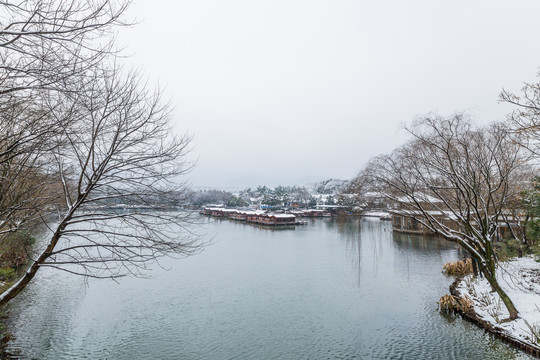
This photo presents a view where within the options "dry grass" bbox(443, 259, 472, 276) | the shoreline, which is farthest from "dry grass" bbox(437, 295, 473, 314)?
"dry grass" bbox(443, 259, 472, 276)

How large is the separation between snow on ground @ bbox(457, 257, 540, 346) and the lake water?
562mm

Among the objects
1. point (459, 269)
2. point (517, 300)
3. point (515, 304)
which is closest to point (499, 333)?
point (515, 304)

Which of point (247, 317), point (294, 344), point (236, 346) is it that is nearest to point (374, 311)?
point (294, 344)

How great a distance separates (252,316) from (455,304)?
685cm

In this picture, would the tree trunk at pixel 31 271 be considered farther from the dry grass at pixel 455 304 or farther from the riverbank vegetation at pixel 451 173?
the dry grass at pixel 455 304

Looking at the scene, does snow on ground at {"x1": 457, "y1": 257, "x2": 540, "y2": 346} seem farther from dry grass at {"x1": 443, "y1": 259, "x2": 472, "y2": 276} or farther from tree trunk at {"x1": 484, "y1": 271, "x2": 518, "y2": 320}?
dry grass at {"x1": 443, "y1": 259, "x2": 472, "y2": 276}

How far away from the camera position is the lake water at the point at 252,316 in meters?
8.07

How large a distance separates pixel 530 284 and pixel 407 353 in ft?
19.2

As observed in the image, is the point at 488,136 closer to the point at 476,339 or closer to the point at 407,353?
the point at 476,339

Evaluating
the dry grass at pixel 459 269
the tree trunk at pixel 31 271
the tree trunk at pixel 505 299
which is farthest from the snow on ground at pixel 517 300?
the tree trunk at pixel 31 271

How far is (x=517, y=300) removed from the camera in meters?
9.02

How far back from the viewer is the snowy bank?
7570 mm

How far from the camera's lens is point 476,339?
8.34 meters

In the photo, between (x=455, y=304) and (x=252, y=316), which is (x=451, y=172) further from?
(x=252, y=316)
